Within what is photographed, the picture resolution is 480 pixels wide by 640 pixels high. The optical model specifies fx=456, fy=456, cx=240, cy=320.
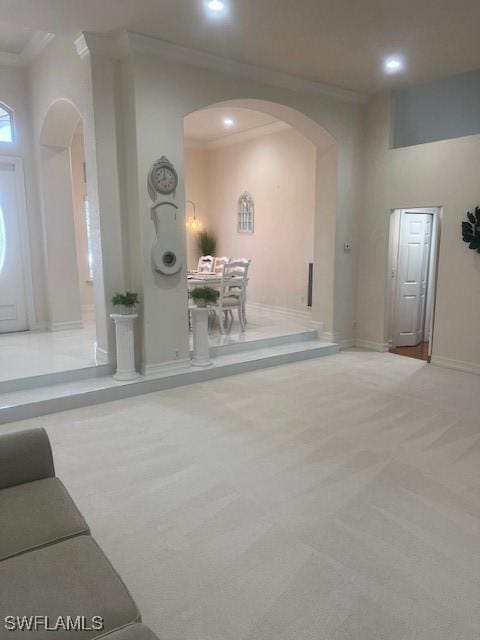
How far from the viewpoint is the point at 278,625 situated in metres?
1.82

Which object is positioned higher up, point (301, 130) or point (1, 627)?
point (301, 130)

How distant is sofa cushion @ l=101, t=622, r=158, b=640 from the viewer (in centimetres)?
118

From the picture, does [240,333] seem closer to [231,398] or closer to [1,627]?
[231,398]

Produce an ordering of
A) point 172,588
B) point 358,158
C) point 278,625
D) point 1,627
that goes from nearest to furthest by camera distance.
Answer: point 1,627, point 278,625, point 172,588, point 358,158

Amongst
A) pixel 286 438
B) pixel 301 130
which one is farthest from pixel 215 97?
pixel 286 438

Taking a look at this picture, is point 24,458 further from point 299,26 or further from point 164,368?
point 299,26

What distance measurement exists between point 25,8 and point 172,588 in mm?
4152

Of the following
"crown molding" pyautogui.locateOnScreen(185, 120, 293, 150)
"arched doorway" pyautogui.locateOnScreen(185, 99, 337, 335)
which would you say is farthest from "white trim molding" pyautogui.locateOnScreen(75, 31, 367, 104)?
"crown molding" pyautogui.locateOnScreen(185, 120, 293, 150)

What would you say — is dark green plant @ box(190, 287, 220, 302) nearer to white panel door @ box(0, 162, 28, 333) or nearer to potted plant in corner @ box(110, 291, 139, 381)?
potted plant in corner @ box(110, 291, 139, 381)

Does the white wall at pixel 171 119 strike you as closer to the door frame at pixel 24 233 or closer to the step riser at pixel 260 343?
the step riser at pixel 260 343

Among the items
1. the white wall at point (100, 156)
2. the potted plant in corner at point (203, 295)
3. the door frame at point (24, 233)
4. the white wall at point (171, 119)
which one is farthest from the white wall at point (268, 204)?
the white wall at point (100, 156)

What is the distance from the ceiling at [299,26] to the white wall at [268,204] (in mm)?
2462

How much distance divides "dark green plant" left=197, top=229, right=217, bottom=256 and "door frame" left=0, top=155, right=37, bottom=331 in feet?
11.6

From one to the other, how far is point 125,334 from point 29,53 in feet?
12.4
